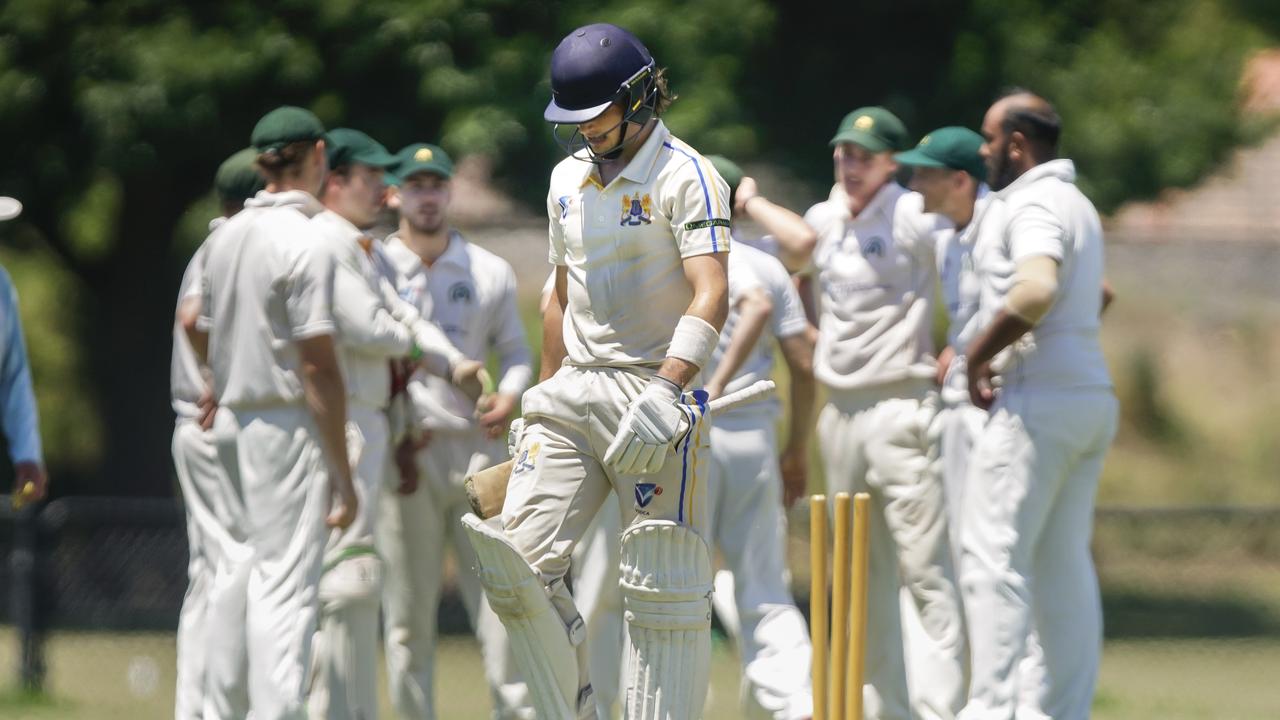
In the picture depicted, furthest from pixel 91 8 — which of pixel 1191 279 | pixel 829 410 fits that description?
pixel 1191 279

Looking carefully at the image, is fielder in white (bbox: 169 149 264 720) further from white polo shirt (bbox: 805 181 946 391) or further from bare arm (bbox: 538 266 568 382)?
white polo shirt (bbox: 805 181 946 391)

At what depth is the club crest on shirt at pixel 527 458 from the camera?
18.6 ft

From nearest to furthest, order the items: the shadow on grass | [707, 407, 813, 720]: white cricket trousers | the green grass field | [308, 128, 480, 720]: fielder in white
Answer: [707, 407, 813, 720]: white cricket trousers
[308, 128, 480, 720]: fielder in white
the green grass field
the shadow on grass

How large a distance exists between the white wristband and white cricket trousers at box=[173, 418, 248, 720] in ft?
7.02

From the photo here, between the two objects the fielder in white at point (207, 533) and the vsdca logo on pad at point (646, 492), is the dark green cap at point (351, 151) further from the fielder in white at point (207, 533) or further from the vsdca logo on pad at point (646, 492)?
the vsdca logo on pad at point (646, 492)

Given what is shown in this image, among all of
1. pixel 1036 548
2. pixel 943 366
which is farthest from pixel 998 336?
pixel 943 366

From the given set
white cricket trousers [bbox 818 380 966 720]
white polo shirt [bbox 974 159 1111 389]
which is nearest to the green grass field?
white cricket trousers [bbox 818 380 966 720]

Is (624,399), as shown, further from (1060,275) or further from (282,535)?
(1060,275)

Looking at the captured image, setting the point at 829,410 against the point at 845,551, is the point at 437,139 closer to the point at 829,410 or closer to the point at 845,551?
the point at 829,410

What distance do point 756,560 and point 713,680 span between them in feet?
10.8

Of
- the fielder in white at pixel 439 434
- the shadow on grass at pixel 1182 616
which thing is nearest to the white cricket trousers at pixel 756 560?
the fielder in white at pixel 439 434

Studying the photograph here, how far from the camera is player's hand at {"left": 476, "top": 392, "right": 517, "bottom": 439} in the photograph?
7953mm

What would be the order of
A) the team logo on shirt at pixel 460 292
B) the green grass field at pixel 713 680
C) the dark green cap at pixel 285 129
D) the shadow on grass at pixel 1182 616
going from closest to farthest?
the dark green cap at pixel 285 129, the team logo on shirt at pixel 460 292, the green grass field at pixel 713 680, the shadow on grass at pixel 1182 616

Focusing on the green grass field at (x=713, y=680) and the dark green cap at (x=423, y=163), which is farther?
the green grass field at (x=713, y=680)
